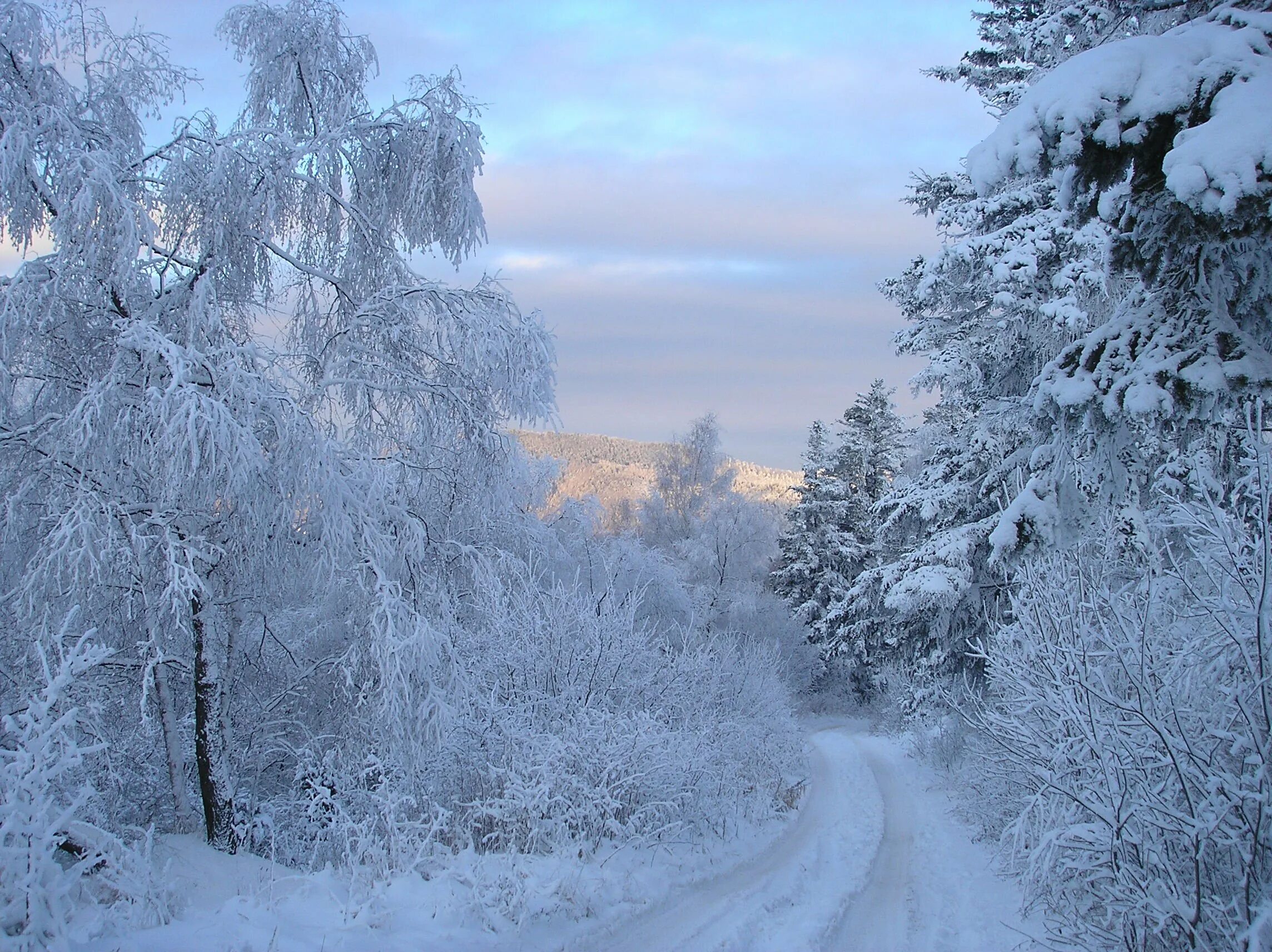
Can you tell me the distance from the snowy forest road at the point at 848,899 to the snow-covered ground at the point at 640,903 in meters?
0.02

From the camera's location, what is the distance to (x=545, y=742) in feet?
23.5

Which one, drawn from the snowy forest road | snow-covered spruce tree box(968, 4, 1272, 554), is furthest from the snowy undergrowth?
snow-covered spruce tree box(968, 4, 1272, 554)

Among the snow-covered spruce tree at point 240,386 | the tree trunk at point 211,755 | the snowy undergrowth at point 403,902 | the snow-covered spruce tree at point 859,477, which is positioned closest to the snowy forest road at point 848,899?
the snowy undergrowth at point 403,902

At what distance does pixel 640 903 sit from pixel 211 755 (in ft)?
13.7

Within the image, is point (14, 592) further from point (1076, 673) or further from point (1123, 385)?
point (1123, 385)

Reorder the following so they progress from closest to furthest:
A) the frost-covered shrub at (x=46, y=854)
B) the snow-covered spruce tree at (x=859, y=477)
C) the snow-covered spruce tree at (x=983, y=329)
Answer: the frost-covered shrub at (x=46, y=854), the snow-covered spruce tree at (x=983, y=329), the snow-covered spruce tree at (x=859, y=477)

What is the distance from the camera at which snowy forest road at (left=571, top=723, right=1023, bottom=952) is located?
18.2 ft

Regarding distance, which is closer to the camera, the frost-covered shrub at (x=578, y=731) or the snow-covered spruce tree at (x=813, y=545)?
the frost-covered shrub at (x=578, y=731)

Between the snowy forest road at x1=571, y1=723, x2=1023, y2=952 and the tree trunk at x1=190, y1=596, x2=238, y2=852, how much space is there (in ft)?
13.0

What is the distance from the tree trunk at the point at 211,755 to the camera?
683cm

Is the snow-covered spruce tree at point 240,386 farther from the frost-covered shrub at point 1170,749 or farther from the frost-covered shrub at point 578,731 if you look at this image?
the frost-covered shrub at point 1170,749

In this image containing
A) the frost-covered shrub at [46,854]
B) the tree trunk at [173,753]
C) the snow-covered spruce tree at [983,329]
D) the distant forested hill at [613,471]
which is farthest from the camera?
the distant forested hill at [613,471]

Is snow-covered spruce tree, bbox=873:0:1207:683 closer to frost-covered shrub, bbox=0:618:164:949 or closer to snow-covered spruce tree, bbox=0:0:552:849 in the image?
snow-covered spruce tree, bbox=0:0:552:849

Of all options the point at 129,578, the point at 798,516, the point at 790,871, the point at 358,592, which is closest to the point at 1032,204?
the point at 790,871
